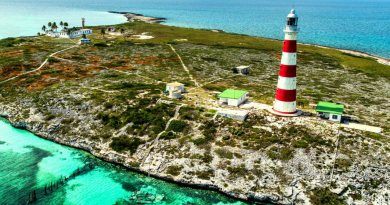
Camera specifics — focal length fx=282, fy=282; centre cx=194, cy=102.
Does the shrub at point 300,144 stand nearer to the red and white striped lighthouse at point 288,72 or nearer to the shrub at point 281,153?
the shrub at point 281,153

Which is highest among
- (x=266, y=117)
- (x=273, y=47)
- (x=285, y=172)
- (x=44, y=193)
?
(x=273, y=47)

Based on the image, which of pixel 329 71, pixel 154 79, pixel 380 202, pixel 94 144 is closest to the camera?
pixel 380 202

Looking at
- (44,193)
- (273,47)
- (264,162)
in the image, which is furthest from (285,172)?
(273,47)

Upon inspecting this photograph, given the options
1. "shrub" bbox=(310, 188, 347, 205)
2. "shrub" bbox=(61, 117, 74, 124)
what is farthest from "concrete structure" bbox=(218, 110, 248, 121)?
"shrub" bbox=(61, 117, 74, 124)

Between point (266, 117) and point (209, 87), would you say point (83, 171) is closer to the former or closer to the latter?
point (266, 117)

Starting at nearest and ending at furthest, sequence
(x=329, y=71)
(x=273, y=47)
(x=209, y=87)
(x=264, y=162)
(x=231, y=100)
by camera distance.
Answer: (x=264, y=162) → (x=231, y=100) → (x=209, y=87) → (x=329, y=71) → (x=273, y=47)

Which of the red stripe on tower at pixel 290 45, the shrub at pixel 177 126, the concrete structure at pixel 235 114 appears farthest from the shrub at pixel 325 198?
the shrub at pixel 177 126
